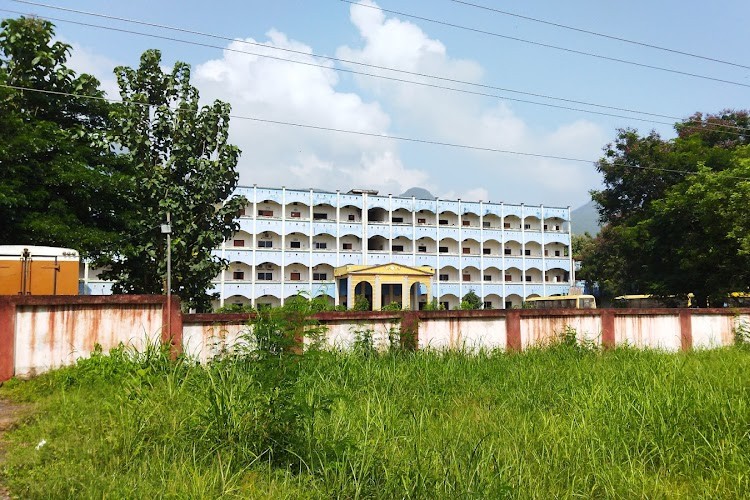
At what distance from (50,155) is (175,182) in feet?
16.4

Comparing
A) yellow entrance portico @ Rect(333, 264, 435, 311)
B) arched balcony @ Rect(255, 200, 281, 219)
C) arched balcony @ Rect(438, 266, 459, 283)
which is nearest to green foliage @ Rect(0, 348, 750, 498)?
yellow entrance portico @ Rect(333, 264, 435, 311)

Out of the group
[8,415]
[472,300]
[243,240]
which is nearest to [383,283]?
[472,300]

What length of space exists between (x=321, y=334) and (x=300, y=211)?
41583 millimetres

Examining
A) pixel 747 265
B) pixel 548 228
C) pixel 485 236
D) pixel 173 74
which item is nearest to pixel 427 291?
pixel 485 236

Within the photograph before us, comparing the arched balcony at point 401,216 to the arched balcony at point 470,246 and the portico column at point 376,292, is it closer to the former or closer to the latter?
the arched balcony at point 470,246

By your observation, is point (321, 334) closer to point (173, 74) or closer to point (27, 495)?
point (27, 495)

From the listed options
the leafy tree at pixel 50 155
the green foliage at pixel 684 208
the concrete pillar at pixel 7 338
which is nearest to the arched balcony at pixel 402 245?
the green foliage at pixel 684 208

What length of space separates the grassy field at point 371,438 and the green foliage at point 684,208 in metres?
14.8

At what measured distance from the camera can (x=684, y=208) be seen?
70.4ft

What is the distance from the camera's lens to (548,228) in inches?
2258

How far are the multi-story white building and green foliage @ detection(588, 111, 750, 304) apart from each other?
18.4m

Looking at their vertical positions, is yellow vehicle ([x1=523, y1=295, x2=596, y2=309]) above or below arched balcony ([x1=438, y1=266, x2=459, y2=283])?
below

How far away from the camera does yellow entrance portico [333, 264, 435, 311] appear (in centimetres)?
4281

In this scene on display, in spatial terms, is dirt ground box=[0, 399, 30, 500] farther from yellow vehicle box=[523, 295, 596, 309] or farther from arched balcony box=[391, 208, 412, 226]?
arched balcony box=[391, 208, 412, 226]
